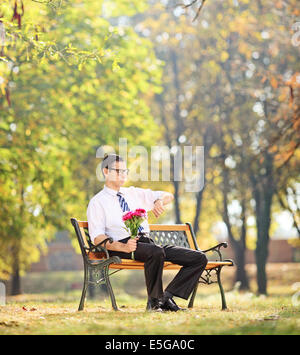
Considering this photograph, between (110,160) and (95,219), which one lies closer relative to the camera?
(95,219)

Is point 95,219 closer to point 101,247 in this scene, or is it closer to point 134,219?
point 101,247

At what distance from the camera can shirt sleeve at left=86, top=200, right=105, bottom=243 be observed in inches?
279

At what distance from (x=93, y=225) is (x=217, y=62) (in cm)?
1525

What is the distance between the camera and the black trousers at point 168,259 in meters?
6.76

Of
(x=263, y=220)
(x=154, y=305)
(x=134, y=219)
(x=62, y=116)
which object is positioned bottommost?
(x=154, y=305)

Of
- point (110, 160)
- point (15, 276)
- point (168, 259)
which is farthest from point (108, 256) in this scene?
point (15, 276)

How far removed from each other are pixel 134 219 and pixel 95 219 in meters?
0.48

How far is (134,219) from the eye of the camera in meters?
6.90

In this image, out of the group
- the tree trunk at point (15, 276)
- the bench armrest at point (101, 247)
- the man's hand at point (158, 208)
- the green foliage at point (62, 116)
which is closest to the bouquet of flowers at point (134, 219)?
the bench armrest at point (101, 247)

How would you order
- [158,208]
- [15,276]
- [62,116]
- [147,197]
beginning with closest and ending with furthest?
1. [158,208]
2. [147,197]
3. [62,116]
4. [15,276]

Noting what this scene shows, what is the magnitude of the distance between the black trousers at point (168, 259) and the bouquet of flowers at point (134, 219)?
0.58 ft

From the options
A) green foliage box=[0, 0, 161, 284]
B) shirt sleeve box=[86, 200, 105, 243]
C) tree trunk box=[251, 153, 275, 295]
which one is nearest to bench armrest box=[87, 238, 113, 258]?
shirt sleeve box=[86, 200, 105, 243]

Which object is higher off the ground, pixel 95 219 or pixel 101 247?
pixel 95 219
